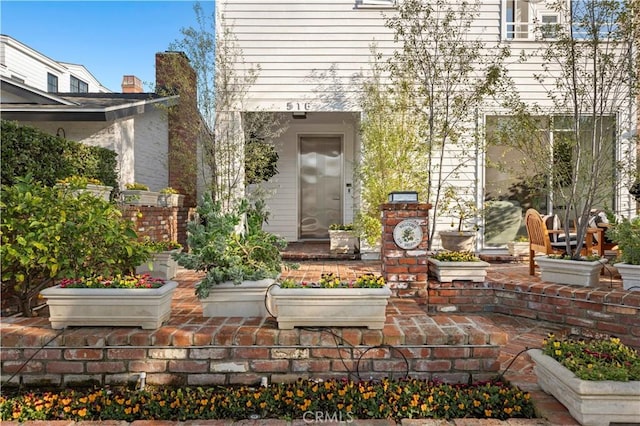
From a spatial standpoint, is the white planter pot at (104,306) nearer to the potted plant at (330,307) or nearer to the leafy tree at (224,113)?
the potted plant at (330,307)

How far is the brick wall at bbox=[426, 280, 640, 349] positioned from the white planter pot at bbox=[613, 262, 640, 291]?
0.08 metres

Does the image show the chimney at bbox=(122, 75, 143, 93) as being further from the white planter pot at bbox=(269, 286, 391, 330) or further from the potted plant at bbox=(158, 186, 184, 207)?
the white planter pot at bbox=(269, 286, 391, 330)

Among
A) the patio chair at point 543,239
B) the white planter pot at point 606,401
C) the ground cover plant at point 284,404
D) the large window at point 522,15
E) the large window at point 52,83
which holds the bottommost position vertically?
the ground cover plant at point 284,404

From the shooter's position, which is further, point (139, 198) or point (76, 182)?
point (139, 198)

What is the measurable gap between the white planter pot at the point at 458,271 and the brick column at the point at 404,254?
0.31m

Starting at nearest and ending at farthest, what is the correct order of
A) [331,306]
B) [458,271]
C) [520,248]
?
[331,306] < [458,271] < [520,248]

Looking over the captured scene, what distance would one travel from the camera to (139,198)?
5215mm

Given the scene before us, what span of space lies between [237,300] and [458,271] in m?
2.16

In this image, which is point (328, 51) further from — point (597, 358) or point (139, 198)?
point (597, 358)

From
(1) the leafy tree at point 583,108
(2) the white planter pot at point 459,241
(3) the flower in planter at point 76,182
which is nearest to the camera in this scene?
(3) the flower in planter at point 76,182

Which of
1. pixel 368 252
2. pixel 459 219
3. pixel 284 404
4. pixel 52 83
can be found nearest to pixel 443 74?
pixel 459 219

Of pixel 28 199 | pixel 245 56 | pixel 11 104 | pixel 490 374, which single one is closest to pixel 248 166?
pixel 245 56

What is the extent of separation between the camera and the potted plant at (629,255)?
3100 mm

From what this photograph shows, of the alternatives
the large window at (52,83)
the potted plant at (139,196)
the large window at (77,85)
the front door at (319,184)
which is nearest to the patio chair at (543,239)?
the front door at (319,184)
